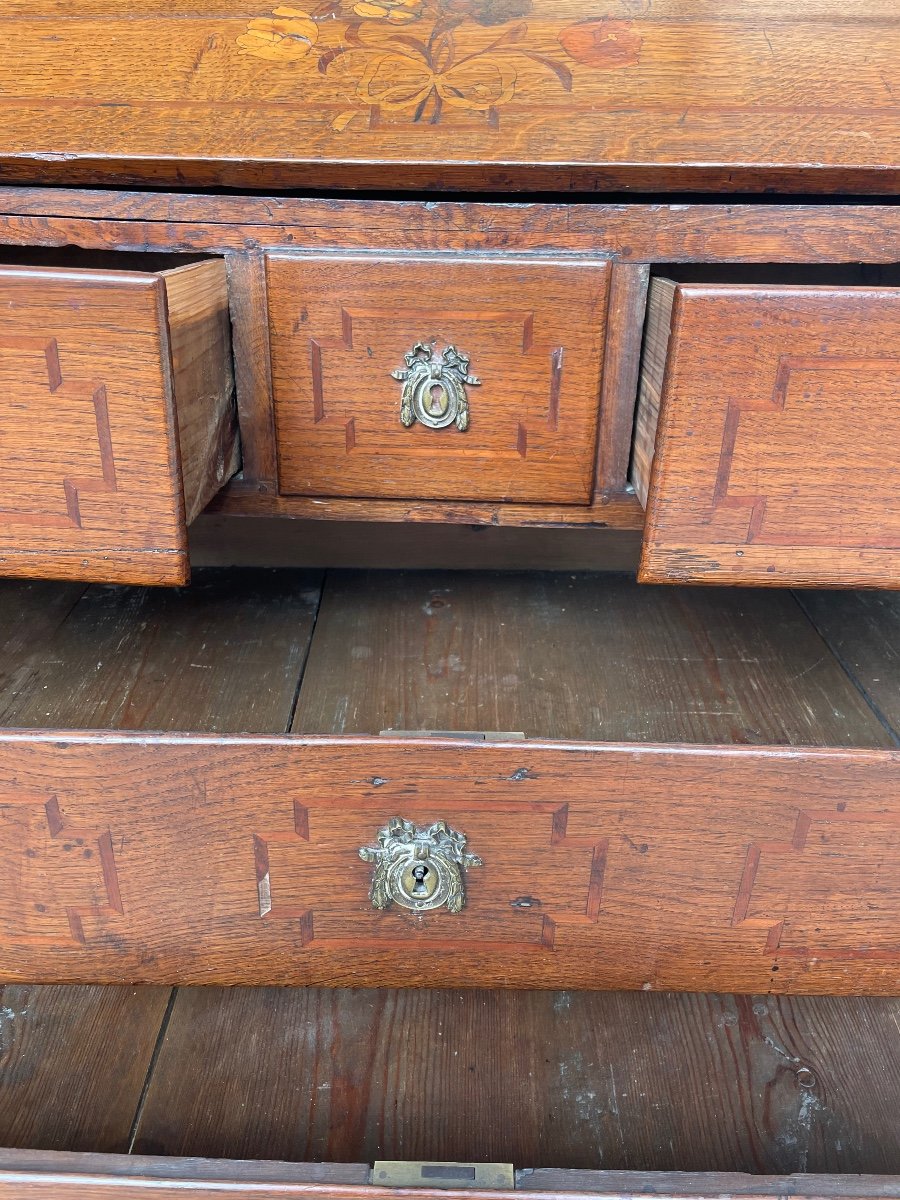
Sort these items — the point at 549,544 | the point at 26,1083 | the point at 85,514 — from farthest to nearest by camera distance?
the point at 549,544 → the point at 26,1083 → the point at 85,514

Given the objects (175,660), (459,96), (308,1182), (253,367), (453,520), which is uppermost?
(459,96)

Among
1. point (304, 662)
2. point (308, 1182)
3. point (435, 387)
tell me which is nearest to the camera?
point (308, 1182)

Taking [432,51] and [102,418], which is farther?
[432,51]

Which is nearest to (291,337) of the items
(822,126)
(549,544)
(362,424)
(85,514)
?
(362,424)

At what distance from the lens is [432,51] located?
1.98 feet

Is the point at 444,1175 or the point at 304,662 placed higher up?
the point at 304,662

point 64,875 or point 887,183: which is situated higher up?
point 887,183

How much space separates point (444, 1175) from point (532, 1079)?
0.13 meters

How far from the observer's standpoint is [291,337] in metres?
0.58

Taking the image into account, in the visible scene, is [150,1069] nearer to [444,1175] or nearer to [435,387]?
[444,1175]

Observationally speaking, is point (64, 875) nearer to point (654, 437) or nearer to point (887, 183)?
point (654, 437)

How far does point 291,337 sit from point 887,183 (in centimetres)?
39

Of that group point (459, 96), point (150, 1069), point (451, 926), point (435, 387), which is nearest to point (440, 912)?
point (451, 926)

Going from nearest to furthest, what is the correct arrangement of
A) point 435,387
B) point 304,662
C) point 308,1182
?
1. point 308,1182
2. point 435,387
3. point 304,662
